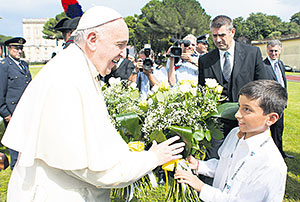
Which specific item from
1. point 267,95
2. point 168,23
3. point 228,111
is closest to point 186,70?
point 228,111

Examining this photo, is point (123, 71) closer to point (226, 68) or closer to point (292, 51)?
point (226, 68)

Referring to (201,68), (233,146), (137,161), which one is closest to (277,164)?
(233,146)

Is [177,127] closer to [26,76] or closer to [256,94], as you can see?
[256,94]

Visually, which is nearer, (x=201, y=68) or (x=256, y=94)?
(x=256, y=94)

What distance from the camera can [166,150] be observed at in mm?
1756

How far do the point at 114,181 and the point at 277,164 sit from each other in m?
1.15

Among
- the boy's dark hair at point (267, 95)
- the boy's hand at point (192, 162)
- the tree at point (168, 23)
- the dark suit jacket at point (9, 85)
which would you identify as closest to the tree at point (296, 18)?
the tree at point (168, 23)

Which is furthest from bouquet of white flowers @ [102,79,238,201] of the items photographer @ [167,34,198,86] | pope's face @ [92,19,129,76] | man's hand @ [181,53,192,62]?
man's hand @ [181,53,192,62]

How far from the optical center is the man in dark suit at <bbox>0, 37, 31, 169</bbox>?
15.9 ft

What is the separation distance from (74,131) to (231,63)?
96.8 inches

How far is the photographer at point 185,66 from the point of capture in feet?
13.3

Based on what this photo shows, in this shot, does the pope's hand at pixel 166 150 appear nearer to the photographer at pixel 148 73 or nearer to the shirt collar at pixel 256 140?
the shirt collar at pixel 256 140

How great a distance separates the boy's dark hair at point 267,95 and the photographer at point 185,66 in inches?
85.8

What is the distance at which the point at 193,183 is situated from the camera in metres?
1.92
